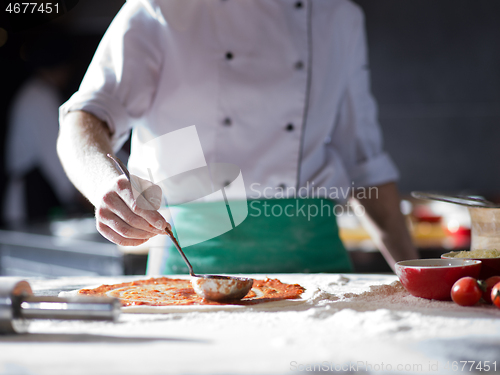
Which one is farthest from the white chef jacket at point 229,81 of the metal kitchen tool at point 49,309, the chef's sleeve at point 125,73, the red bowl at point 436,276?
the metal kitchen tool at point 49,309

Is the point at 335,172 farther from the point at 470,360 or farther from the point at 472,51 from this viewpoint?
the point at 472,51

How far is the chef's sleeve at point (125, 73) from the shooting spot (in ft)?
3.84

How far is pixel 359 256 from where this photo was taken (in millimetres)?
2031

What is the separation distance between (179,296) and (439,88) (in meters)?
3.30

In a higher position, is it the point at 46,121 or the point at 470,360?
the point at 46,121

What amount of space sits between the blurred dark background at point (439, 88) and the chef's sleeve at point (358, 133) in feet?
7.66

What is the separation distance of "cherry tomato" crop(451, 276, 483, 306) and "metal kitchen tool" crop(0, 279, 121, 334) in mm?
492

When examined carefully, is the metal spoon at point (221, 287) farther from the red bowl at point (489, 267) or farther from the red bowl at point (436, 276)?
the red bowl at point (489, 267)

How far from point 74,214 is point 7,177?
1.11 m

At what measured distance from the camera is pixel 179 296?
34.6 inches

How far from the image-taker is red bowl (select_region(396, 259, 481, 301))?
2.56ft

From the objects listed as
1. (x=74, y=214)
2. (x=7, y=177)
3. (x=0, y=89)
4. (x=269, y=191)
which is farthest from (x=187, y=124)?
(x=0, y=89)

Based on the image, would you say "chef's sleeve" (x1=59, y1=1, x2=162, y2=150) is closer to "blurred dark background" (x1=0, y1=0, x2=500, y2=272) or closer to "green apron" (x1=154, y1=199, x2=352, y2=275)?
"green apron" (x1=154, y1=199, x2=352, y2=275)

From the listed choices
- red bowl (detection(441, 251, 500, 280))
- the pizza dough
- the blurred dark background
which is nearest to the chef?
the pizza dough
